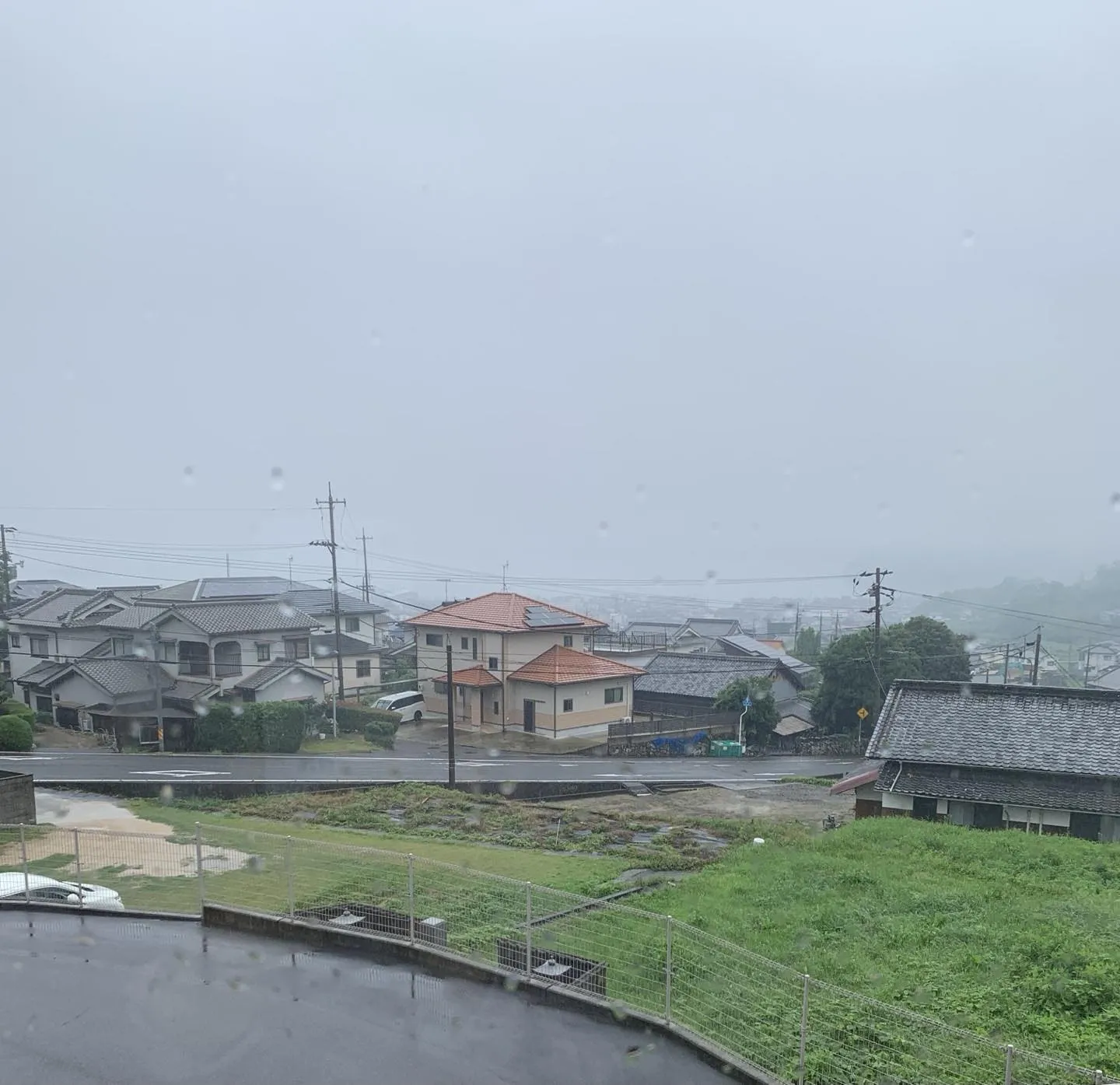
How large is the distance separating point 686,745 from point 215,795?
17.6 m

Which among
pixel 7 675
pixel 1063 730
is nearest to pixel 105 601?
pixel 7 675

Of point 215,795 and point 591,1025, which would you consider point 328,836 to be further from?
point 591,1025

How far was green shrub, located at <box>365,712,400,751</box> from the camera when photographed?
93.3 ft

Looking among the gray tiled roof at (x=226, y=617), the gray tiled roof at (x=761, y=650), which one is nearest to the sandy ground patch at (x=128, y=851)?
the gray tiled roof at (x=226, y=617)

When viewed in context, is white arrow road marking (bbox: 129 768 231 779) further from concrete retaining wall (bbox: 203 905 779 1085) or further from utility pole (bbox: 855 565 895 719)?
utility pole (bbox: 855 565 895 719)

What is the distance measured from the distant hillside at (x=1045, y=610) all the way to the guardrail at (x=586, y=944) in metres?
29.9

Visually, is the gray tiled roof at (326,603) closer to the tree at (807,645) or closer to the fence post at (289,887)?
the tree at (807,645)

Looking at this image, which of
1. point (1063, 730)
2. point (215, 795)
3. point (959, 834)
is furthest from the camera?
point (215, 795)

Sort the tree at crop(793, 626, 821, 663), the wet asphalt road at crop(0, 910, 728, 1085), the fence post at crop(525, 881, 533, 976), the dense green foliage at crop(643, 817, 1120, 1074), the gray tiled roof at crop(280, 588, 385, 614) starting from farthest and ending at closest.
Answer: the tree at crop(793, 626, 821, 663), the gray tiled roof at crop(280, 588, 385, 614), the fence post at crop(525, 881, 533, 976), the dense green foliage at crop(643, 817, 1120, 1074), the wet asphalt road at crop(0, 910, 728, 1085)

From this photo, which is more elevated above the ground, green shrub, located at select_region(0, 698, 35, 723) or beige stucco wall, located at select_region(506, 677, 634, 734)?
green shrub, located at select_region(0, 698, 35, 723)

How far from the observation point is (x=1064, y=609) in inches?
2073

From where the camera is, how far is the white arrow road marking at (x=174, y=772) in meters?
20.9

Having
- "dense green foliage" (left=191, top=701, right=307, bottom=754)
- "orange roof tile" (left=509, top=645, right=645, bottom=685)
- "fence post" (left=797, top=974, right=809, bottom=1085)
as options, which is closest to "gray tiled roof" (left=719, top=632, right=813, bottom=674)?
"orange roof tile" (left=509, top=645, right=645, bottom=685)

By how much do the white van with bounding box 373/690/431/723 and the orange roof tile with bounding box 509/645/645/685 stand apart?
4.43 m
